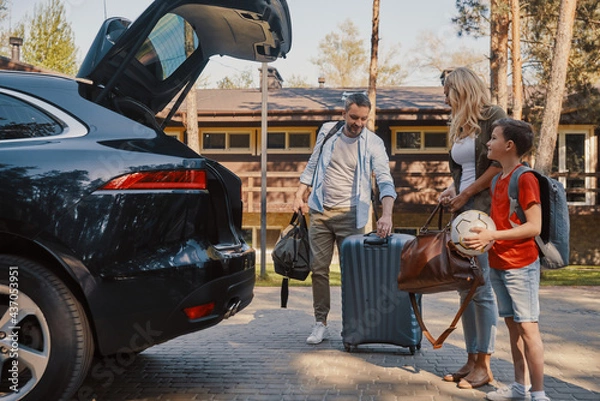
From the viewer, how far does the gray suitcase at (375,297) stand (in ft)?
17.7

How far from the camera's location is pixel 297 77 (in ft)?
165

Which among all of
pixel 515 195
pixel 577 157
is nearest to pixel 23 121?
pixel 515 195

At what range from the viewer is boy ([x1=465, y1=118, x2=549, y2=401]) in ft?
12.1

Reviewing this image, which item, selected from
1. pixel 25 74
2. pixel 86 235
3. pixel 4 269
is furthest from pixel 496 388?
pixel 25 74

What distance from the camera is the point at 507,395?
3.98 metres

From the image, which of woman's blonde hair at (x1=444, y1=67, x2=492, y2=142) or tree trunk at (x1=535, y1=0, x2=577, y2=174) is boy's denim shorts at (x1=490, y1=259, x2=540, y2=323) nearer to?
woman's blonde hair at (x1=444, y1=67, x2=492, y2=142)

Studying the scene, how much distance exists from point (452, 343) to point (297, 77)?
45534 mm

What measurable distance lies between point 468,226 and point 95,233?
1.98 meters

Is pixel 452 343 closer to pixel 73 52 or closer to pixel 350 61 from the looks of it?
pixel 73 52

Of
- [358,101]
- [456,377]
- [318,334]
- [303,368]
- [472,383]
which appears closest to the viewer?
[472,383]

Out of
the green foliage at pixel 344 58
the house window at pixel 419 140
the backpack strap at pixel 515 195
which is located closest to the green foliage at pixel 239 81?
the green foliage at pixel 344 58

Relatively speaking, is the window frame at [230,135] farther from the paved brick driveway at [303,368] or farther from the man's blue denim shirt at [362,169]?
the man's blue denim shirt at [362,169]

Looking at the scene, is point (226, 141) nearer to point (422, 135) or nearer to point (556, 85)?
point (422, 135)

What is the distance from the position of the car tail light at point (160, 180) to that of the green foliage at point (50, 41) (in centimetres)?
2579
